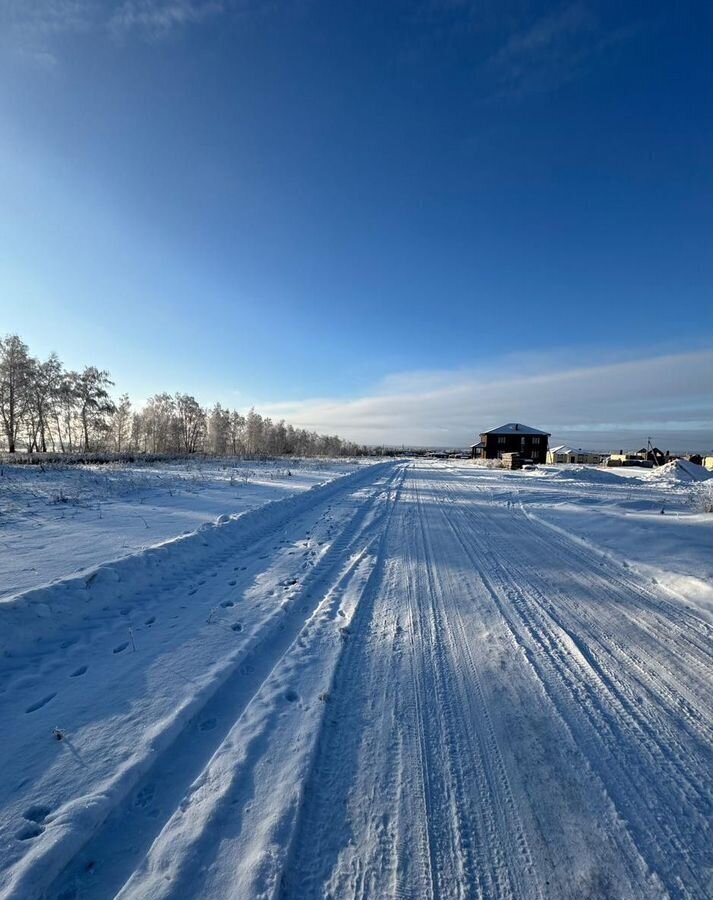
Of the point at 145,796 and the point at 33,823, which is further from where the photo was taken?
the point at 145,796

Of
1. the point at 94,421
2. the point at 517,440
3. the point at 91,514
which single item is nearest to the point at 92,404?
the point at 94,421

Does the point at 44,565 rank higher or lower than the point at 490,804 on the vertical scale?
higher

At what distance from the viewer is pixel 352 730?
273 cm

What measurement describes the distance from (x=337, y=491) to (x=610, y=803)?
1465cm

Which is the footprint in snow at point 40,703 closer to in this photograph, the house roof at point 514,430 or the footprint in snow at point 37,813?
the footprint in snow at point 37,813

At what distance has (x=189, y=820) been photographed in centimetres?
204

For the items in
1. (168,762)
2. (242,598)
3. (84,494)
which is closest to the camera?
(168,762)

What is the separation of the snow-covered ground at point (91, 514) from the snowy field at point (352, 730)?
0.63ft

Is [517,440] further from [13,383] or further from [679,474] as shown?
[13,383]

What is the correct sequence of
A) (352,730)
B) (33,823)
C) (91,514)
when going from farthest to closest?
(91,514) → (352,730) → (33,823)

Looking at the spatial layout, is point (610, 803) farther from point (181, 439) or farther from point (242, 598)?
point (181, 439)

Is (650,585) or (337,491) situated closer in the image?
(650,585)

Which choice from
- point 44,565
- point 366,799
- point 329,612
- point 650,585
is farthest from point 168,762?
point 650,585

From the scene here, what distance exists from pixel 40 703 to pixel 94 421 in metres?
55.2
